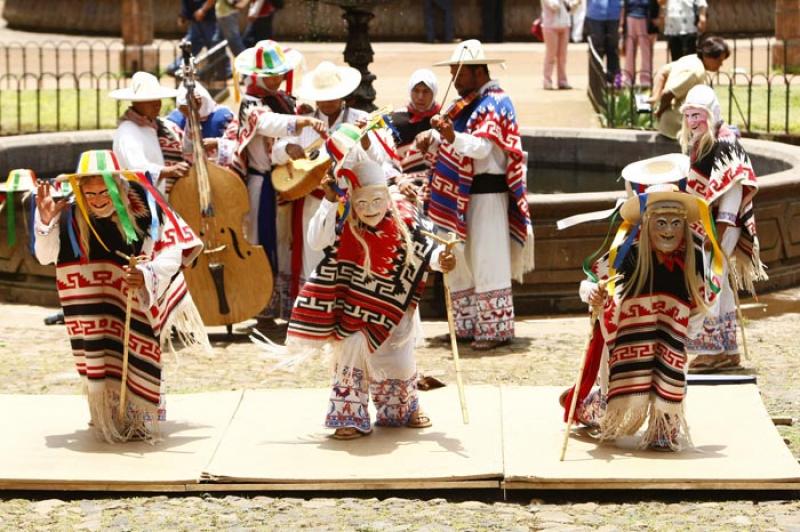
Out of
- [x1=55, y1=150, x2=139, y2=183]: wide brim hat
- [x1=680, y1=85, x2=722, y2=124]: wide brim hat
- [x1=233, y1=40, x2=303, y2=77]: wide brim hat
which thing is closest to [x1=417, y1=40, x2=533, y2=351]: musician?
[x1=233, y1=40, x2=303, y2=77]: wide brim hat

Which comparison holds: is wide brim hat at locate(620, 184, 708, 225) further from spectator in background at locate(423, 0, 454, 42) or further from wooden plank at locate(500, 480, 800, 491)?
spectator in background at locate(423, 0, 454, 42)

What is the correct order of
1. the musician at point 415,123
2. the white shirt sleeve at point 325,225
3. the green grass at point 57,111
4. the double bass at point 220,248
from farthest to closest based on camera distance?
the green grass at point 57,111
the musician at point 415,123
the double bass at point 220,248
the white shirt sleeve at point 325,225

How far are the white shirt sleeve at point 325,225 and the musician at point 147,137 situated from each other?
2.68m

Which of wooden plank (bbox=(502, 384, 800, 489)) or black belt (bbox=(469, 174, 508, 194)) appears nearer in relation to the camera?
wooden plank (bbox=(502, 384, 800, 489))

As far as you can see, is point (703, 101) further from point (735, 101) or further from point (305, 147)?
→ point (735, 101)

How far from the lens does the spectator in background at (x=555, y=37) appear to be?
20.9 m

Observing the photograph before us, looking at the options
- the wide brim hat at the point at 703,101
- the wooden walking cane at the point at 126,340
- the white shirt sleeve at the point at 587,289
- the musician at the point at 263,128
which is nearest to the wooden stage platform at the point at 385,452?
the wooden walking cane at the point at 126,340

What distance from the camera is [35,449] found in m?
8.80

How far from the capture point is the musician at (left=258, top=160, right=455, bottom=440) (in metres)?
8.72

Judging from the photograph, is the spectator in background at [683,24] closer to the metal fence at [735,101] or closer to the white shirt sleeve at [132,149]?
the metal fence at [735,101]

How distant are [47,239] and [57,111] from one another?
10.1m

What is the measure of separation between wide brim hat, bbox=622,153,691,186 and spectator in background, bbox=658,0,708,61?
10756mm

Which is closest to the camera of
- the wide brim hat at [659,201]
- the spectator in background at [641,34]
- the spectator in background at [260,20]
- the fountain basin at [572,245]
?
the wide brim hat at [659,201]

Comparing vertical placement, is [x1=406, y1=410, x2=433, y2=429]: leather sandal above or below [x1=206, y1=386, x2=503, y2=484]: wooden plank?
above
